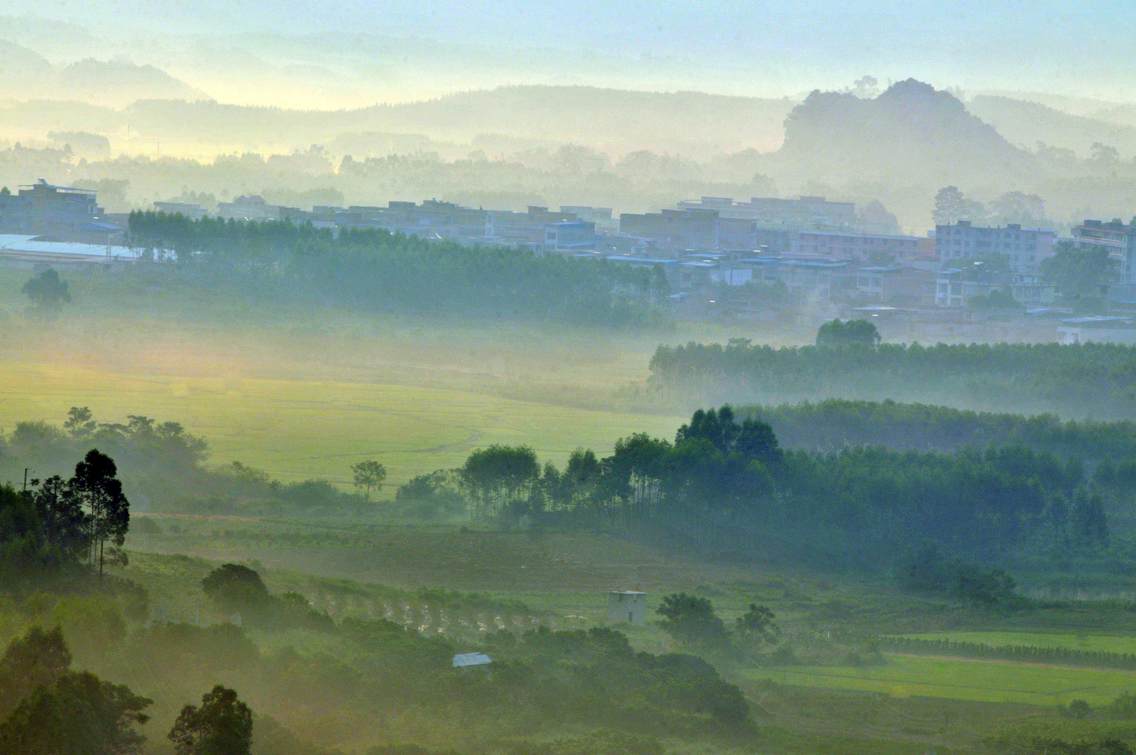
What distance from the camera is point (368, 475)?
85.1 feet

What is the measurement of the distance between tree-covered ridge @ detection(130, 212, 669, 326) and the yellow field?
751cm

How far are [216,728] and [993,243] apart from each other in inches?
1854

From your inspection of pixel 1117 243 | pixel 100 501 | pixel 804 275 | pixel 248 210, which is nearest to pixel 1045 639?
pixel 100 501

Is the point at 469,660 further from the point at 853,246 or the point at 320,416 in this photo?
the point at 853,246

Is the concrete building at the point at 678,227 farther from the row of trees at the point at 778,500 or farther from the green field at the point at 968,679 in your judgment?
the green field at the point at 968,679

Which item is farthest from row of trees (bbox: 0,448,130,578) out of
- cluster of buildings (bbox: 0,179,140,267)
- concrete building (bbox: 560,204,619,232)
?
concrete building (bbox: 560,204,619,232)

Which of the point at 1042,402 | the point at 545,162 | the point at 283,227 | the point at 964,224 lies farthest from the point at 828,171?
the point at 1042,402

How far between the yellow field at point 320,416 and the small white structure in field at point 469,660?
8912 millimetres

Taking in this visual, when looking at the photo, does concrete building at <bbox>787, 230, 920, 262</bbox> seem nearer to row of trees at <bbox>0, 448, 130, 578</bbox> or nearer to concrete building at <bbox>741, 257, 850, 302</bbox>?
concrete building at <bbox>741, 257, 850, 302</bbox>

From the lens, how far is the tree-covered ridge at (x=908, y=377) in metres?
32.8

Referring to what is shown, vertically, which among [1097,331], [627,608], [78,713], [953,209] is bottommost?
[627,608]

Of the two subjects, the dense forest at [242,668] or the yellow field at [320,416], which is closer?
the dense forest at [242,668]

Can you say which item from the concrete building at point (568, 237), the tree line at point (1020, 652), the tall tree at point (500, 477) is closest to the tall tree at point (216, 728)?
the tree line at point (1020, 652)

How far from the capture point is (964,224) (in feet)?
194
